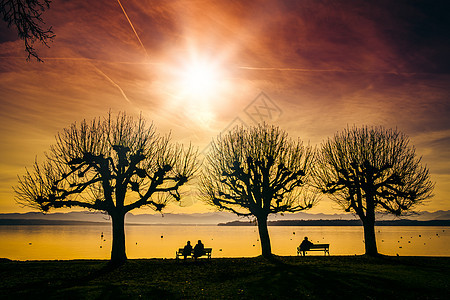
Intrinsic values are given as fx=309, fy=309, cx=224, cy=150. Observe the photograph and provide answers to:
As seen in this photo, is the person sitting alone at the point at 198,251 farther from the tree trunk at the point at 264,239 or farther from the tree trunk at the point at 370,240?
the tree trunk at the point at 370,240

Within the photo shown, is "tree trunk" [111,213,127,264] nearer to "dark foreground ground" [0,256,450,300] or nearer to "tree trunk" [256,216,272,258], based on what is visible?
"dark foreground ground" [0,256,450,300]

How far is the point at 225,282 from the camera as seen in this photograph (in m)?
15.7

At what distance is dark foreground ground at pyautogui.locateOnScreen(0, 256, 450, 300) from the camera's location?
13.1 metres

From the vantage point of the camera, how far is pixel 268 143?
94.9 ft

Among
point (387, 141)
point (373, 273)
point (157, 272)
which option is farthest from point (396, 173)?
point (157, 272)

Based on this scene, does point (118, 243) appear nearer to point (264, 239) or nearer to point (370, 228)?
point (264, 239)

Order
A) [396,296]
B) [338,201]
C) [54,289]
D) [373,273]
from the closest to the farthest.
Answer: [396,296]
[54,289]
[373,273]
[338,201]

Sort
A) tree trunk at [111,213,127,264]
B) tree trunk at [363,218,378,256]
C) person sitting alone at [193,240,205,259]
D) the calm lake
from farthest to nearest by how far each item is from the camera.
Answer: the calm lake, tree trunk at [363,218,378,256], person sitting alone at [193,240,205,259], tree trunk at [111,213,127,264]

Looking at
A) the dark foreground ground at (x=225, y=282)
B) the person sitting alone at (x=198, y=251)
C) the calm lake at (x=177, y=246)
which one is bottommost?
the calm lake at (x=177, y=246)

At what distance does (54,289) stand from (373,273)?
16.4 m

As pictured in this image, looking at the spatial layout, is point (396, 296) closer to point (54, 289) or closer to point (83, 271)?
point (54, 289)

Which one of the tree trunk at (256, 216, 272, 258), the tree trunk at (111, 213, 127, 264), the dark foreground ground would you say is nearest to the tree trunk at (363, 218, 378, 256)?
the dark foreground ground

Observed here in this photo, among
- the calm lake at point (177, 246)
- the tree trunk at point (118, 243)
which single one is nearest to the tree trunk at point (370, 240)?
the calm lake at point (177, 246)

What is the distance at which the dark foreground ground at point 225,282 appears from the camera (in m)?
13.1
